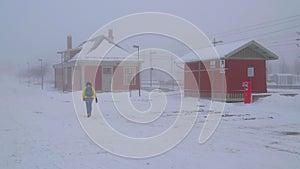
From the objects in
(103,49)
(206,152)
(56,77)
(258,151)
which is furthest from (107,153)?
(56,77)

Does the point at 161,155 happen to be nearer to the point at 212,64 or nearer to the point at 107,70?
the point at 212,64

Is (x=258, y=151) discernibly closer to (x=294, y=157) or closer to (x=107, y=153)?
(x=294, y=157)

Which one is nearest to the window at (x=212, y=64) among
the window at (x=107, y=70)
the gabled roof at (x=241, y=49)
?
the gabled roof at (x=241, y=49)

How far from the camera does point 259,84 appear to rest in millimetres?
24641

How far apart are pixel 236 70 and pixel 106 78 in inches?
632

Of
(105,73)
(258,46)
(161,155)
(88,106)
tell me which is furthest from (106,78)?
(161,155)

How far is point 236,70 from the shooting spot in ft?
77.3

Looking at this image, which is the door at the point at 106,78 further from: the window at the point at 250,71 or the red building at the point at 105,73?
the window at the point at 250,71

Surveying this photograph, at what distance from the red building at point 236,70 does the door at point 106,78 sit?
41.5 feet

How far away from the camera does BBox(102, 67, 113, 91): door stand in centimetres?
3516

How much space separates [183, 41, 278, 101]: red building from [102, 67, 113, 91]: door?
12.7 meters

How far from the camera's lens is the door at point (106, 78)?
3516 centimetres

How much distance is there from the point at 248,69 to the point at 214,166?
19.1 metres

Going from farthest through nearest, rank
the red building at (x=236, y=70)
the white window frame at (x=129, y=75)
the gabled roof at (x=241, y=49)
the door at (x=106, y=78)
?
the white window frame at (x=129, y=75) < the door at (x=106, y=78) < the red building at (x=236, y=70) < the gabled roof at (x=241, y=49)
